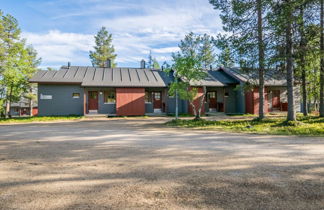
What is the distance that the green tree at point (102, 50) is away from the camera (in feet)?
137

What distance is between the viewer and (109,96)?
2102 centimetres

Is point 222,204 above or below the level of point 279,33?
below

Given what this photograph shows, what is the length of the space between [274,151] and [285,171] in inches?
72.9

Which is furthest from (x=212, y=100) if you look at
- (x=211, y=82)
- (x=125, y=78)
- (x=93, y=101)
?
(x=93, y=101)

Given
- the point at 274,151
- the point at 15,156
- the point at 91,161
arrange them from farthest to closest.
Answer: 1. the point at 274,151
2. the point at 15,156
3. the point at 91,161

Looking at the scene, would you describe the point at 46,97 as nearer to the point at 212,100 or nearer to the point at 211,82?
the point at 211,82

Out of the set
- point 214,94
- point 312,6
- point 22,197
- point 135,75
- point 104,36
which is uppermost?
point 104,36

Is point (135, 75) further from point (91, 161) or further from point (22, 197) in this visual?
point (22, 197)

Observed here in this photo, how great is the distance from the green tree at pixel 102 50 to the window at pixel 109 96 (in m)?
22.9

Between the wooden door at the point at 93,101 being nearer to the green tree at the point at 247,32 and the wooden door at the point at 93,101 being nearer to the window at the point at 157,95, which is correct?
the window at the point at 157,95

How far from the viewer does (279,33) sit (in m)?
10.6

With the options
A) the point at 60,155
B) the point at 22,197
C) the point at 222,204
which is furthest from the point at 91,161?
the point at 222,204

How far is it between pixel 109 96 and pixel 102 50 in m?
24.5

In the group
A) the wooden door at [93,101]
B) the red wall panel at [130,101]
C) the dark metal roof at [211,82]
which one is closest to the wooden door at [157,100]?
the red wall panel at [130,101]
